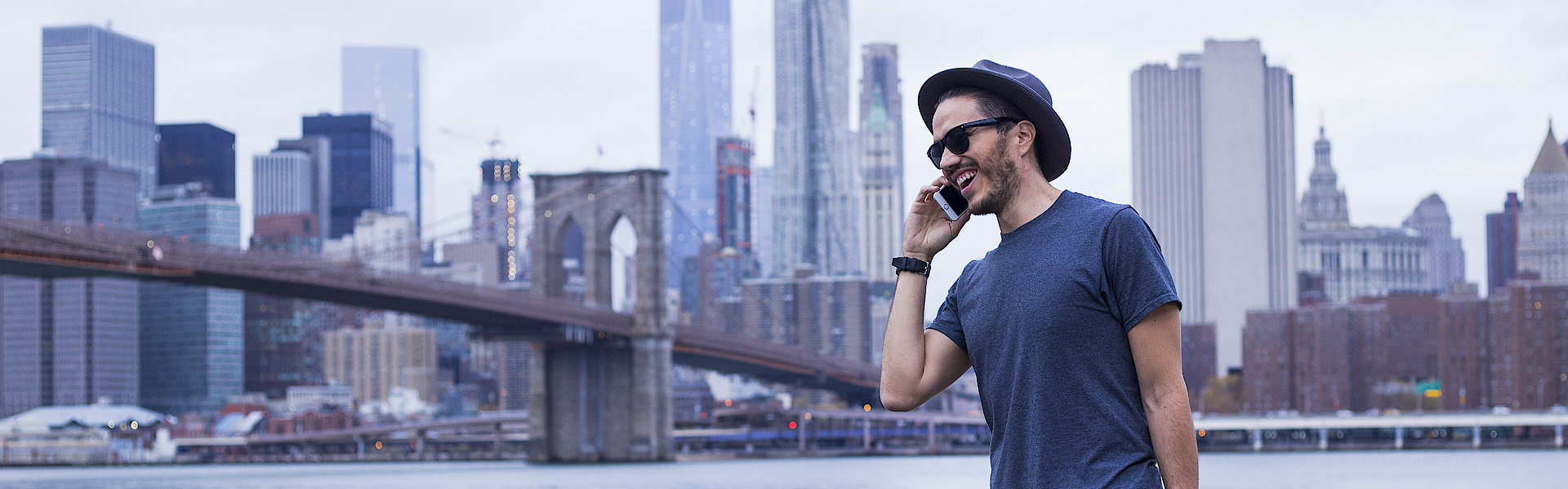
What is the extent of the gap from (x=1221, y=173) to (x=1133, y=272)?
529 ft

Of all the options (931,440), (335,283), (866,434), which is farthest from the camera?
(866,434)

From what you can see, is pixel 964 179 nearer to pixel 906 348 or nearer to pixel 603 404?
pixel 906 348

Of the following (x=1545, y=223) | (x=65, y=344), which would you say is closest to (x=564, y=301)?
(x=65, y=344)

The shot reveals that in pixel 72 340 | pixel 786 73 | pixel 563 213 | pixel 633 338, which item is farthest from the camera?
pixel 786 73

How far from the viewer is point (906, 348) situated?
2613 mm

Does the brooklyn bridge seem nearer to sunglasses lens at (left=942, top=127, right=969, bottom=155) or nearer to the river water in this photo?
the river water

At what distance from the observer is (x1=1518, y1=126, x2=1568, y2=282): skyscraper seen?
5723 inches

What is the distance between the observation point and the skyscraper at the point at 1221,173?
154 metres

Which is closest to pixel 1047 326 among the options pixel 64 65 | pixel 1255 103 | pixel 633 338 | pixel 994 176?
pixel 994 176

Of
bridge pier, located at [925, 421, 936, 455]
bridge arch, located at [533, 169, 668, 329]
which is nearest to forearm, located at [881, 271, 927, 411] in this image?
bridge arch, located at [533, 169, 668, 329]

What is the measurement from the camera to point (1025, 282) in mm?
2400

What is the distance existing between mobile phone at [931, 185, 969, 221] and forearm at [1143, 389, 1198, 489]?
0.42 metres

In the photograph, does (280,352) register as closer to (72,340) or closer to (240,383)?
(240,383)

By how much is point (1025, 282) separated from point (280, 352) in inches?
5457
